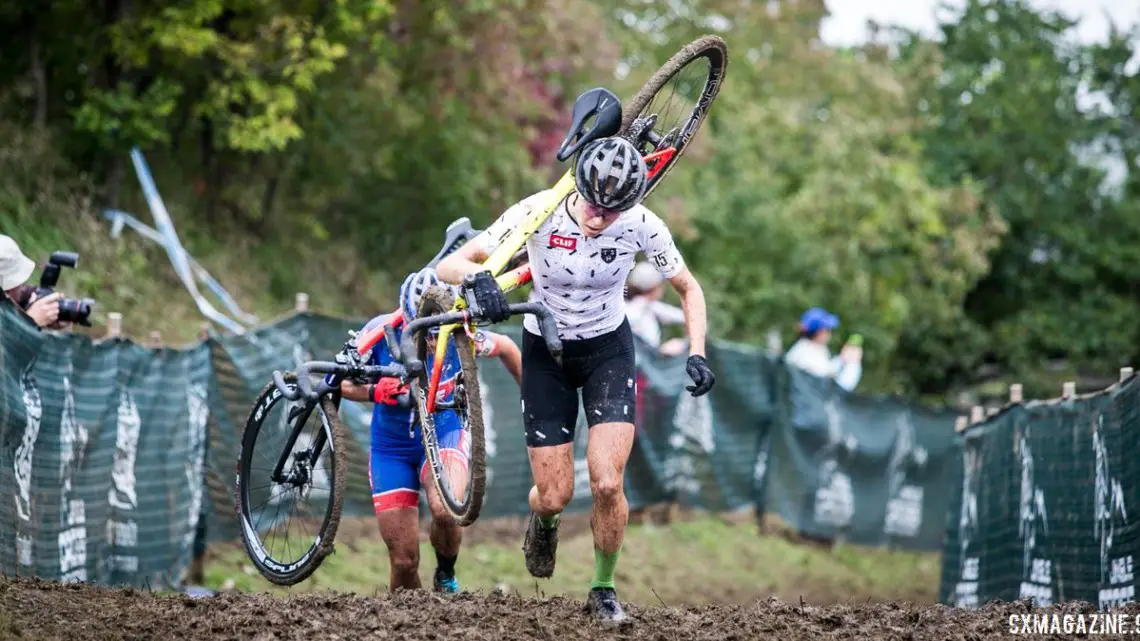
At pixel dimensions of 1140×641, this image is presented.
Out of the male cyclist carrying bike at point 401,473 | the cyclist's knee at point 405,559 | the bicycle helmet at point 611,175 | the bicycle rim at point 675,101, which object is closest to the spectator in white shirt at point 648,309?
the bicycle rim at point 675,101

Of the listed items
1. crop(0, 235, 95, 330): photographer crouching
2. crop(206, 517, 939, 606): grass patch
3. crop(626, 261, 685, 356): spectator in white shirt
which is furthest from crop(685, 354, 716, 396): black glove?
crop(626, 261, 685, 356): spectator in white shirt

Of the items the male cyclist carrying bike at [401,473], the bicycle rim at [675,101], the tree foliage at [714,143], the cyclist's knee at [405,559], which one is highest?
the tree foliage at [714,143]

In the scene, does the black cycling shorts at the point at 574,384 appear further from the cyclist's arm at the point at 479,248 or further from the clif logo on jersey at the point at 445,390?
the cyclist's arm at the point at 479,248

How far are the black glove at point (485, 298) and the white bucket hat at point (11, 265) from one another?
3044 mm

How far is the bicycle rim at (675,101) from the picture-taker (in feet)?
28.9

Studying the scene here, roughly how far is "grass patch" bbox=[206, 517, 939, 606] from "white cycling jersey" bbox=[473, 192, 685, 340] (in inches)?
196

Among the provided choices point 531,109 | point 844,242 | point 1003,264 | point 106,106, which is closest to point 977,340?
point 1003,264

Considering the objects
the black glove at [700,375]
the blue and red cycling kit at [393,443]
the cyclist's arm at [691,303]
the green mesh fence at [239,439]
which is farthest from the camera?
the green mesh fence at [239,439]

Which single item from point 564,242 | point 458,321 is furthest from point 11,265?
point 564,242

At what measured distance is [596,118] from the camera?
8.22 meters

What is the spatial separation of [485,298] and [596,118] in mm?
1212

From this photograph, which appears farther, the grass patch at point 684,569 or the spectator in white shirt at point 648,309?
the spectator in white shirt at point 648,309

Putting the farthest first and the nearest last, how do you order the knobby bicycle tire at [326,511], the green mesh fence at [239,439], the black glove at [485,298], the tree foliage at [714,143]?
1. the tree foliage at [714,143]
2. the green mesh fence at [239,439]
3. the knobby bicycle tire at [326,511]
4. the black glove at [485,298]

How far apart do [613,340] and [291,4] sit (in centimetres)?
1250
